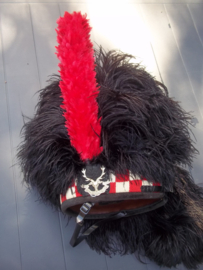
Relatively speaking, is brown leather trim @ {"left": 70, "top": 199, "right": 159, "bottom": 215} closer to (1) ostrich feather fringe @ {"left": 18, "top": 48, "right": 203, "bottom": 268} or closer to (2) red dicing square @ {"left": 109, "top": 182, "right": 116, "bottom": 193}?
(1) ostrich feather fringe @ {"left": 18, "top": 48, "right": 203, "bottom": 268}

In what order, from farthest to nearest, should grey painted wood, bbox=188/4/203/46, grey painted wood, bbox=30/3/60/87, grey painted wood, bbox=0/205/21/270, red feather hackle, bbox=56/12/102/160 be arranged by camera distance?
grey painted wood, bbox=188/4/203/46
grey painted wood, bbox=30/3/60/87
grey painted wood, bbox=0/205/21/270
red feather hackle, bbox=56/12/102/160

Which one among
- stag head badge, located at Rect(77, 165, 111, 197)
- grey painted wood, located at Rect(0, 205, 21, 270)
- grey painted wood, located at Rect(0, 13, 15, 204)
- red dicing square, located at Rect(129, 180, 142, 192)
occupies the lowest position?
grey painted wood, located at Rect(0, 205, 21, 270)

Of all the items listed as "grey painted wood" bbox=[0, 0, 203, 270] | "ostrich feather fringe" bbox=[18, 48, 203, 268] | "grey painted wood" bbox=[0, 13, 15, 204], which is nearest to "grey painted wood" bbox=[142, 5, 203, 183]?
"grey painted wood" bbox=[0, 0, 203, 270]

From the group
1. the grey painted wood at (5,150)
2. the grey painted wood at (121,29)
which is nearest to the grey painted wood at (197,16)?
the grey painted wood at (121,29)

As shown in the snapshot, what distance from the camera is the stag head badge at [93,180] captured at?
62 centimetres

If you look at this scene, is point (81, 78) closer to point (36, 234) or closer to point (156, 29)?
point (36, 234)

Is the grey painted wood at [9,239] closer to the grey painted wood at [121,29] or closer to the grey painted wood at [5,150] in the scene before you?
the grey painted wood at [5,150]

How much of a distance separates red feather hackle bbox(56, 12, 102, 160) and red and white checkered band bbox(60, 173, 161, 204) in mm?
81

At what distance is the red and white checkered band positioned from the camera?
0.64 metres

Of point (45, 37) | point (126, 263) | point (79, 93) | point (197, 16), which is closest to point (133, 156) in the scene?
point (79, 93)

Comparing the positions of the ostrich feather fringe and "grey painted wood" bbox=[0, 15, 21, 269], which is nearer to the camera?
the ostrich feather fringe

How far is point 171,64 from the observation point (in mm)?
1070

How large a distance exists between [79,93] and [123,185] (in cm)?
24

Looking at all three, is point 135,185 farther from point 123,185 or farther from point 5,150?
point 5,150
